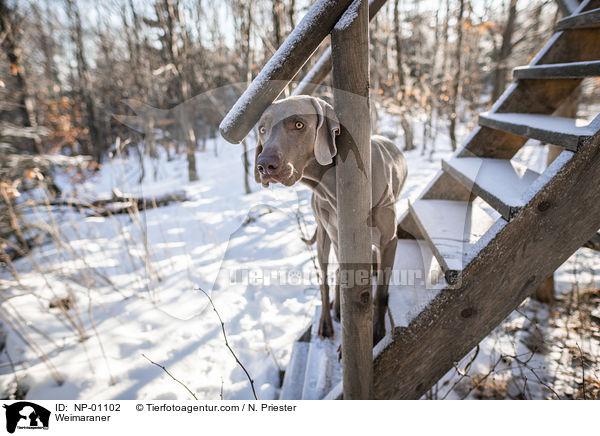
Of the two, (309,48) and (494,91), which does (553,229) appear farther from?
(494,91)

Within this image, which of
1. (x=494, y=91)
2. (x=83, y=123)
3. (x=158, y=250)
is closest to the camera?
(x=158, y=250)

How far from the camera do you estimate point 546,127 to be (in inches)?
47.1

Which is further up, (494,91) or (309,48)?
(494,91)

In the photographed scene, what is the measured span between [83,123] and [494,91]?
16.0m

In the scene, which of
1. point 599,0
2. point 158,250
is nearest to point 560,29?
point 599,0

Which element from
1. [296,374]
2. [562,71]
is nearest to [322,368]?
[296,374]

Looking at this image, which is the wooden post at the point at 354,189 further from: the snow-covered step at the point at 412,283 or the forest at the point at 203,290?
the forest at the point at 203,290

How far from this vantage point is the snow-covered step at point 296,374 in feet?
5.69

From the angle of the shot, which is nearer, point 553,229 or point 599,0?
point 553,229

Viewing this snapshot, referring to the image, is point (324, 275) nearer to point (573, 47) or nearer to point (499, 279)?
point (499, 279)

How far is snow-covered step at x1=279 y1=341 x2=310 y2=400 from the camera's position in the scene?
1.73 metres

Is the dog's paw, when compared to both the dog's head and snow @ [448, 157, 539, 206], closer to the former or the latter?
snow @ [448, 157, 539, 206]
